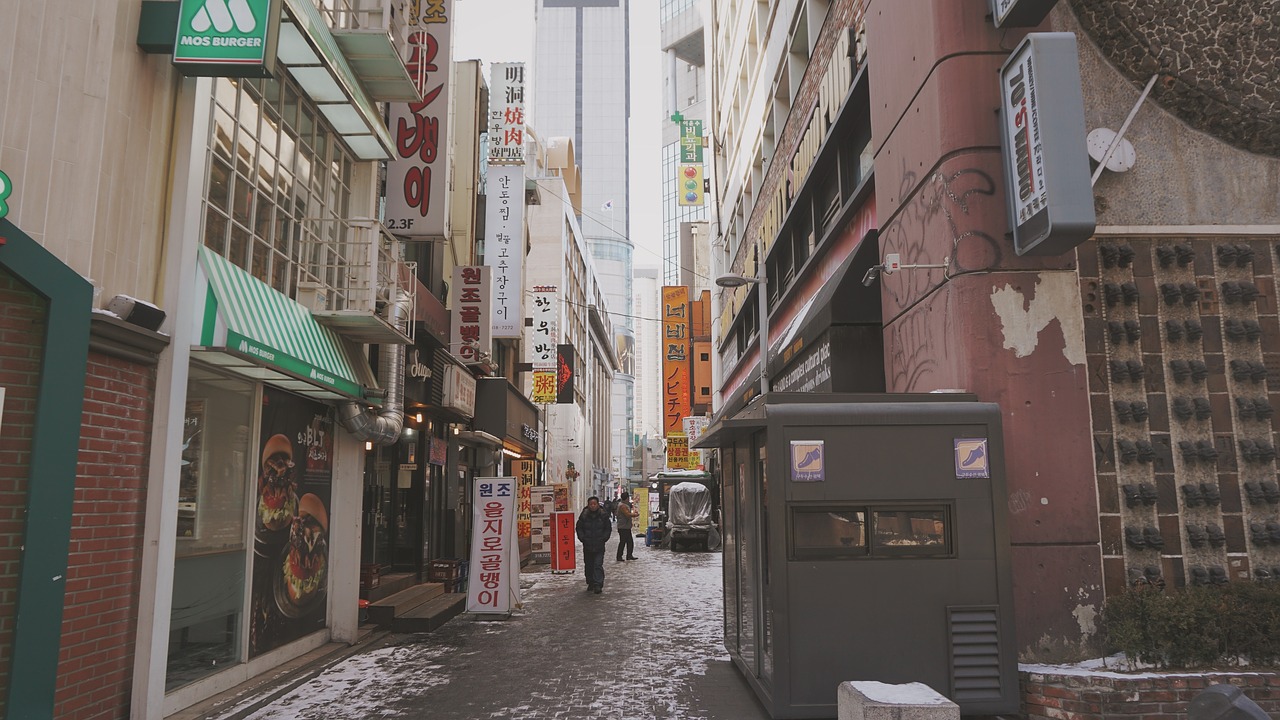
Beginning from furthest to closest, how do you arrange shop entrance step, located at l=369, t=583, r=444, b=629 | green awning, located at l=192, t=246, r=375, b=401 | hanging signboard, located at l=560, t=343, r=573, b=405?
hanging signboard, located at l=560, t=343, r=573, b=405 < shop entrance step, located at l=369, t=583, r=444, b=629 < green awning, located at l=192, t=246, r=375, b=401

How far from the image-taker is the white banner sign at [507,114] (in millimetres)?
22172

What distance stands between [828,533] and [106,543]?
5788 mm

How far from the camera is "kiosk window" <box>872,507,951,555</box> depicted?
6.89m

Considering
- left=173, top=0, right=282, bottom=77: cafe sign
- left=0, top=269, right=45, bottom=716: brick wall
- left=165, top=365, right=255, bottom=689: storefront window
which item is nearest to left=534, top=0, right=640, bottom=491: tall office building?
left=165, top=365, right=255, bottom=689: storefront window

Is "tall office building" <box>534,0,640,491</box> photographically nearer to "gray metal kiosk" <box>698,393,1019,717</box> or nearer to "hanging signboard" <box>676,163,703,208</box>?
"hanging signboard" <box>676,163,703,208</box>

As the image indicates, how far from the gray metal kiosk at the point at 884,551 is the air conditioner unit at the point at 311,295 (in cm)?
578

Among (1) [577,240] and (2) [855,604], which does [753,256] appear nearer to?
(2) [855,604]

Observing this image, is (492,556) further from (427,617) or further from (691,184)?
(691,184)

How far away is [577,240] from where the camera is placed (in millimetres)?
58781

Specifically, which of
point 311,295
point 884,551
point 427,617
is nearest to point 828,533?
point 884,551

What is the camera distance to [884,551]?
22.5 ft

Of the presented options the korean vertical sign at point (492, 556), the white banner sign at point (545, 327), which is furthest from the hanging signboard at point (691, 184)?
the korean vertical sign at point (492, 556)

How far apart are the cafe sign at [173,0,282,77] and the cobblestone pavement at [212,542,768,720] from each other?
18.5 feet

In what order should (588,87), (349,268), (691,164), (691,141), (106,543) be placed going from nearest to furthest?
(106,543), (349,268), (691,141), (691,164), (588,87)
